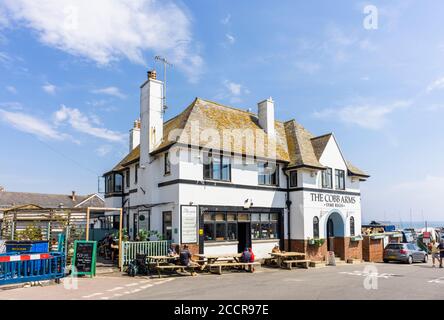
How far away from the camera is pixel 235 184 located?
72.6 ft

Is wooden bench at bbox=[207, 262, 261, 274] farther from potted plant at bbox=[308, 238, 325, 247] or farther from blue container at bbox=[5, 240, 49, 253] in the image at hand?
blue container at bbox=[5, 240, 49, 253]

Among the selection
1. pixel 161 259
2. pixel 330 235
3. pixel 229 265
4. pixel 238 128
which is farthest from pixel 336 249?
pixel 161 259

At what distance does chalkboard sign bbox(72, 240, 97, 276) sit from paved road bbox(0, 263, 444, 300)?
27.3 inches

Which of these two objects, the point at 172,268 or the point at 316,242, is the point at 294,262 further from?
the point at 172,268

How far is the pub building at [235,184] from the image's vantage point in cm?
2061

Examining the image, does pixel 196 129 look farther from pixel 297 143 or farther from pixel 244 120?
pixel 297 143

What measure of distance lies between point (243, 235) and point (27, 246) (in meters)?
11.8

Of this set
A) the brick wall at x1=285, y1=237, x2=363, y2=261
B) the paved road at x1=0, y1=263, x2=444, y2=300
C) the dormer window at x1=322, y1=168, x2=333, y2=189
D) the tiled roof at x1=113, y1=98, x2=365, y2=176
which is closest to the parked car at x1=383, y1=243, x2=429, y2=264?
the brick wall at x1=285, y1=237, x2=363, y2=261

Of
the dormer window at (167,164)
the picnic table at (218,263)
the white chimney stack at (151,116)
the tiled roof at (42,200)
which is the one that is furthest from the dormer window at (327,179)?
the tiled roof at (42,200)

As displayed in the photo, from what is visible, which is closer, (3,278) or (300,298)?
(300,298)

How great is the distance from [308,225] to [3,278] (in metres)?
16.9

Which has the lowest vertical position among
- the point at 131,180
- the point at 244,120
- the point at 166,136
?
the point at 131,180
